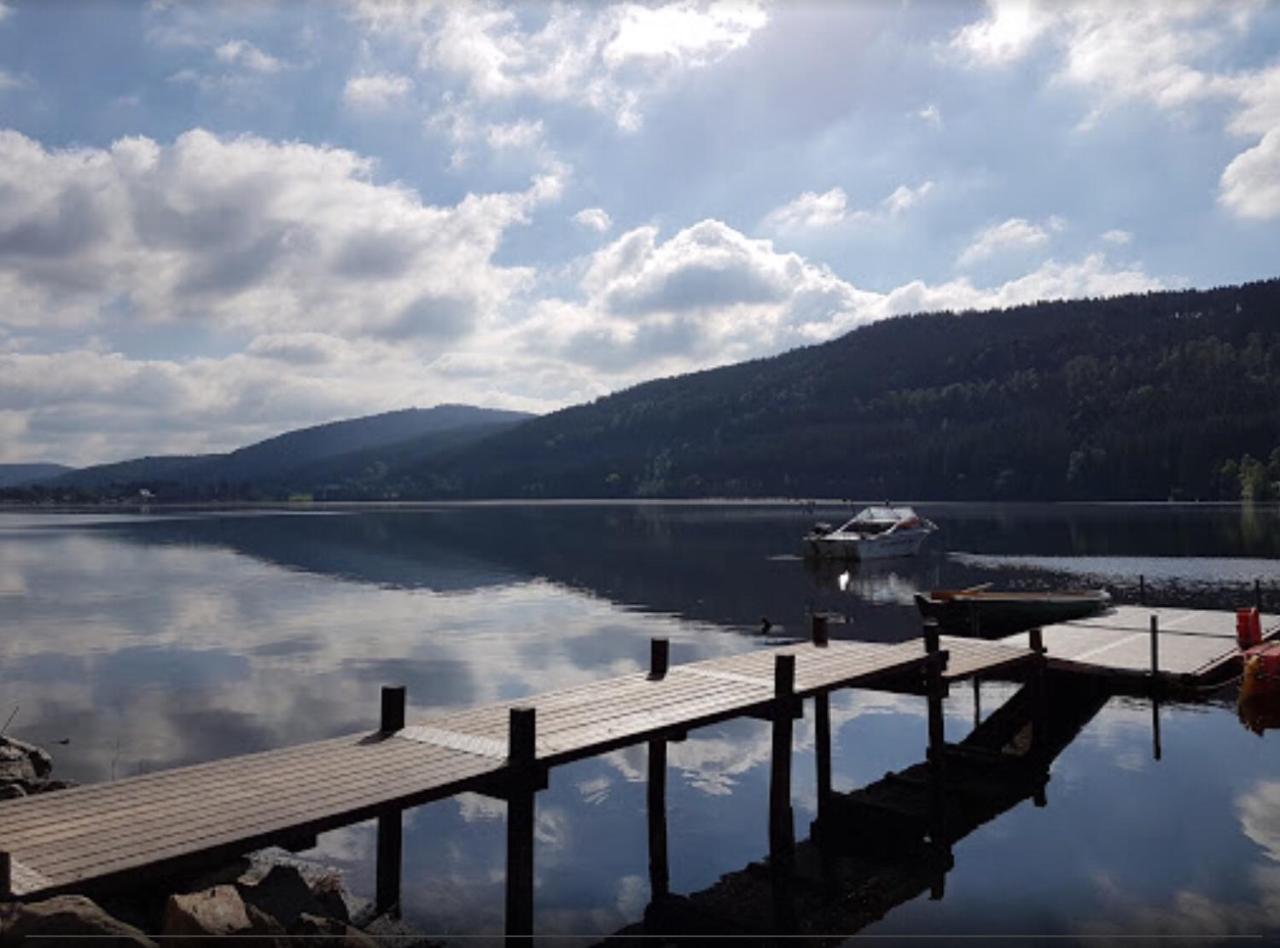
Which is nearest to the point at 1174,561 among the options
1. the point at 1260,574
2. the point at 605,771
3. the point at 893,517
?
the point at 1260,574

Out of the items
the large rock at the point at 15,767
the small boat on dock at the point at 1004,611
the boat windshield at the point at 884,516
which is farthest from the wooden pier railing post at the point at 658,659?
the boat windshield at the point at 884,516

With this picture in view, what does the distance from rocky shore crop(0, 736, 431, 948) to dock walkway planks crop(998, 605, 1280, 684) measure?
17.9 meters

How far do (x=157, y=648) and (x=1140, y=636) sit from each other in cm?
3874

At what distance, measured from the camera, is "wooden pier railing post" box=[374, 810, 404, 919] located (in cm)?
1600

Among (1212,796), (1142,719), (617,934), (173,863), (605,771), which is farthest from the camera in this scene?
(1142,719)

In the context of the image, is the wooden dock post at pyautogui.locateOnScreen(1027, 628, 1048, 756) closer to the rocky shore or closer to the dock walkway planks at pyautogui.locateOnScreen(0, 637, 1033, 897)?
the dock walkway planks at pyautogui.locateOnScreen(0, 637, 1033, 897)

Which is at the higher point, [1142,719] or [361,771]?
[361,771]

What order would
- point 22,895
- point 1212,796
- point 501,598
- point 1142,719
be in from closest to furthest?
1. point 22,895
2. point 1212,796
3. point 1142,719
4. point 501,598

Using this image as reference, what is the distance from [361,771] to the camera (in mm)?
12992

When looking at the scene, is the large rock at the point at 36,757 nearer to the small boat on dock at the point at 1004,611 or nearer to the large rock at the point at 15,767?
the large rock at the point at 15,767

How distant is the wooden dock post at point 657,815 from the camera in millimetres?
17750

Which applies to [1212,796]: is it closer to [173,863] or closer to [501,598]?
[173,863]

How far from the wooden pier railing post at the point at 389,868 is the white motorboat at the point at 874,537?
68.4m

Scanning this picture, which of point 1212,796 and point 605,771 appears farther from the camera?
point 605,771
